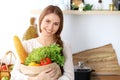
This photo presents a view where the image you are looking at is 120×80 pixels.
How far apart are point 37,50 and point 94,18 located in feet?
2.75

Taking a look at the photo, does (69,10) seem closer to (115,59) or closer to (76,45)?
(76,45)

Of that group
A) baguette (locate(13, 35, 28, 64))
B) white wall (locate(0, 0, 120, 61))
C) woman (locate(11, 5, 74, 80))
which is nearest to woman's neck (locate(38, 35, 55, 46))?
woman (locate(11, 5, 74, 80))

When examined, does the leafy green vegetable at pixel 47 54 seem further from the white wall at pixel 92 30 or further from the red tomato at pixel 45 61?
the white wall at pixel 92 30

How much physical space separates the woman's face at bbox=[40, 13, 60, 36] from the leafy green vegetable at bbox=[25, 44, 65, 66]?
0.10 m

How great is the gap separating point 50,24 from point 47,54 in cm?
19

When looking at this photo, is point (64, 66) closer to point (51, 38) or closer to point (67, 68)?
point (67, 68)

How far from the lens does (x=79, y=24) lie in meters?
2.17

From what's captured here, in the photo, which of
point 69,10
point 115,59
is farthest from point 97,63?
point 69,10

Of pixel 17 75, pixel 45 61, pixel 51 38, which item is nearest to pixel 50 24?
pixel 51 38

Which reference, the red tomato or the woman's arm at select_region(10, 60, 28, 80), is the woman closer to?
the woman's arm at select_region(10, 60, 28, 80)

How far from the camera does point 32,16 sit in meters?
2.17

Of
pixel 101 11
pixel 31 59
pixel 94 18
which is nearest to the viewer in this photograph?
pixel 31 59

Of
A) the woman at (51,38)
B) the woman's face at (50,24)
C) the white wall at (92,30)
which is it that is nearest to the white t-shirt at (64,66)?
the woman at (51,38)

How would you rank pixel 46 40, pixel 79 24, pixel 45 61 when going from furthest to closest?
pixel 79 24 < pixel 46 40 < pixel 45 61
